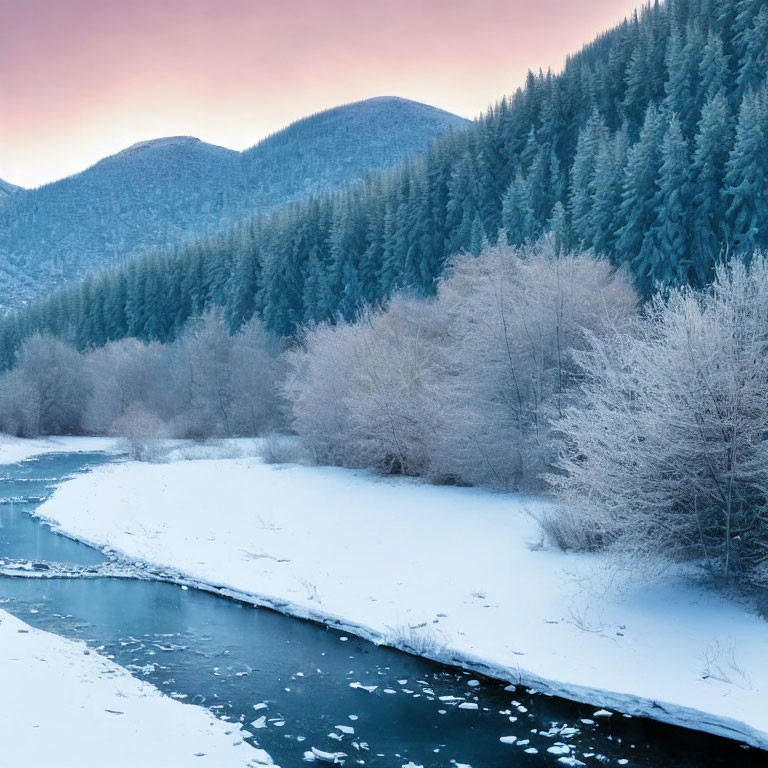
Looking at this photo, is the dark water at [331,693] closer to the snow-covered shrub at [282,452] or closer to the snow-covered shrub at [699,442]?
the snow-covered shrub at [699,442]

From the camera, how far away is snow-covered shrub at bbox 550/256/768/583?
42.5 feet

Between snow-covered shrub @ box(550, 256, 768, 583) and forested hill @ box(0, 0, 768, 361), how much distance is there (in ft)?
69.6

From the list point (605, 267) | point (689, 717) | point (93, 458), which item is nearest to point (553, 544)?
point (689, 717)

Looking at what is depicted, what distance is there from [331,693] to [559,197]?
50.1 m

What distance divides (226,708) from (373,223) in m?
62.9

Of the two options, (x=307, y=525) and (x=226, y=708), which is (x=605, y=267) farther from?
(x=226, y=708)

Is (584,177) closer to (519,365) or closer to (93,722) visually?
(519,365)

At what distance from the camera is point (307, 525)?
2277 cm

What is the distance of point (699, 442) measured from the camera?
1309 cm

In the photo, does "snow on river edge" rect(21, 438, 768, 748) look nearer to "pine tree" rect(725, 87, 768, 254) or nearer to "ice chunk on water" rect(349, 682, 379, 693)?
"ice chunk on water" rect(349, 682, 379, 693)

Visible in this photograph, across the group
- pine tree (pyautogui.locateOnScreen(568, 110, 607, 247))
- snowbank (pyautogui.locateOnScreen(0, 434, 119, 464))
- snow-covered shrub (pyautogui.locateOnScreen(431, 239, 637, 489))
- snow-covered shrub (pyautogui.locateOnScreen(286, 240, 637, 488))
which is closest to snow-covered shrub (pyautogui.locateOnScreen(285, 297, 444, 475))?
snow-covered shrub (pyautogui.locateOnScreen(286, 240, 637, 488))

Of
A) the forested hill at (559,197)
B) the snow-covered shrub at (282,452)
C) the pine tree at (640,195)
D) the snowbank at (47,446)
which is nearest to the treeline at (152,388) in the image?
the snowbank at (47,446)

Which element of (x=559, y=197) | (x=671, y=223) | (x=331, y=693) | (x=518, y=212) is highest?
(x=559, y=197)

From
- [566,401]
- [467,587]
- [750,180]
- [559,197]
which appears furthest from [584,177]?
[467,587]
